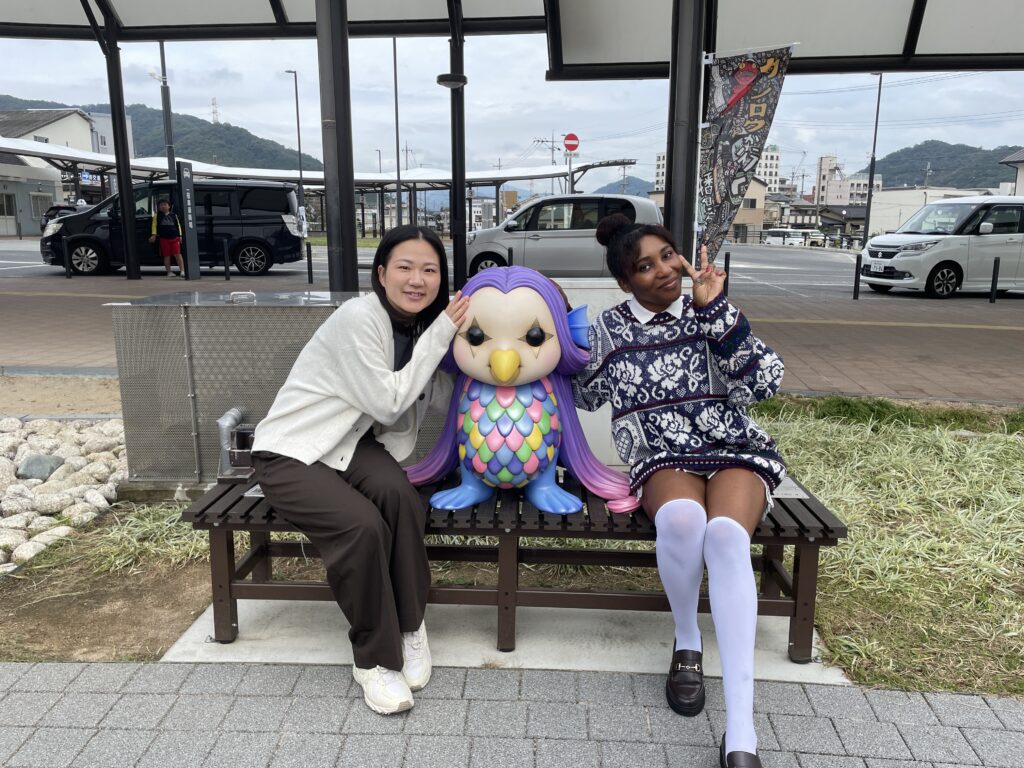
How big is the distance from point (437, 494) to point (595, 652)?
0.77 m

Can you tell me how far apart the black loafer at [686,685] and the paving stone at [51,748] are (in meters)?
1.69

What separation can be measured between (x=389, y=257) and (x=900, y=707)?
2.12 meters

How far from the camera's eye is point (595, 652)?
276cm

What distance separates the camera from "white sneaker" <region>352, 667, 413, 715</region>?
2.37 m

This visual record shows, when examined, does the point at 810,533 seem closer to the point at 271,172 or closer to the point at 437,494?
the point at 437,494

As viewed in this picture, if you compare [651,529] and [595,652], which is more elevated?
[651,529]

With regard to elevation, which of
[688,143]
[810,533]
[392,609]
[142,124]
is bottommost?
[392,609]

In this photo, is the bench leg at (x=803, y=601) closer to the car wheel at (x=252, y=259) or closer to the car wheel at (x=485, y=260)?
the car wheel at (x=485, y=260)

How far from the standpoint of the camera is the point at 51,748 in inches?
87.5

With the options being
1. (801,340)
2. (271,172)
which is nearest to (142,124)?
(271,172)

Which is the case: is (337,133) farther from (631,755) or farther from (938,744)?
(938,744)

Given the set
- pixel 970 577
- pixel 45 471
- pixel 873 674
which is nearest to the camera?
pixel 873 674

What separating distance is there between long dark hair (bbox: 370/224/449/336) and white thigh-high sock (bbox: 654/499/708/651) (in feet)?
3.39

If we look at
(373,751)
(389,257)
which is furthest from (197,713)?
(389,257)
